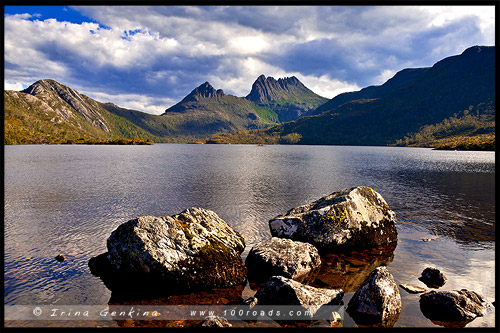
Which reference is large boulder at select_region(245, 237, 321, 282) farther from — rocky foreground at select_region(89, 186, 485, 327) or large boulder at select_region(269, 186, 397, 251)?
large boulder at select_region(269, 186, 397, 251)

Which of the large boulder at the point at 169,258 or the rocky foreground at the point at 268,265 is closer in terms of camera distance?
the rocky foreground at the point at 268,265

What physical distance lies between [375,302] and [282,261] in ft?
17.0

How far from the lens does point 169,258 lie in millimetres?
13375

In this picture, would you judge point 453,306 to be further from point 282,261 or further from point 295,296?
point 282,261

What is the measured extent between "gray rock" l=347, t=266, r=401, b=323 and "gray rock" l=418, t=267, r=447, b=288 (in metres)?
3.73

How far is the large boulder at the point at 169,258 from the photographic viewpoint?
1317 centimetres

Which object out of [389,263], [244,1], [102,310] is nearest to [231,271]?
[102,310]

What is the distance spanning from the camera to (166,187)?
4484cm

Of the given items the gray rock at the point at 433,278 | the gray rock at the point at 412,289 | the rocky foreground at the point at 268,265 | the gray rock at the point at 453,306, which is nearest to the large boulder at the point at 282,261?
the rocky foreground at the point at 268,265

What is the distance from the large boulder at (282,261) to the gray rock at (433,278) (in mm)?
5484

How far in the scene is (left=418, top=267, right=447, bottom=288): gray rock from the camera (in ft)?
45.2

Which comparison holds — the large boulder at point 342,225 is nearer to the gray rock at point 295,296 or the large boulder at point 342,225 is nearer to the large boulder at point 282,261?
the large boulder at point 282,261

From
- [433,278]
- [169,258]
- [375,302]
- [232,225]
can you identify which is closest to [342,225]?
[433,278]

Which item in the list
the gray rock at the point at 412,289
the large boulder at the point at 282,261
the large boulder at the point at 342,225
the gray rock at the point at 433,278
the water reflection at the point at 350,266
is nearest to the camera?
the gray rock at the point at 412,289
